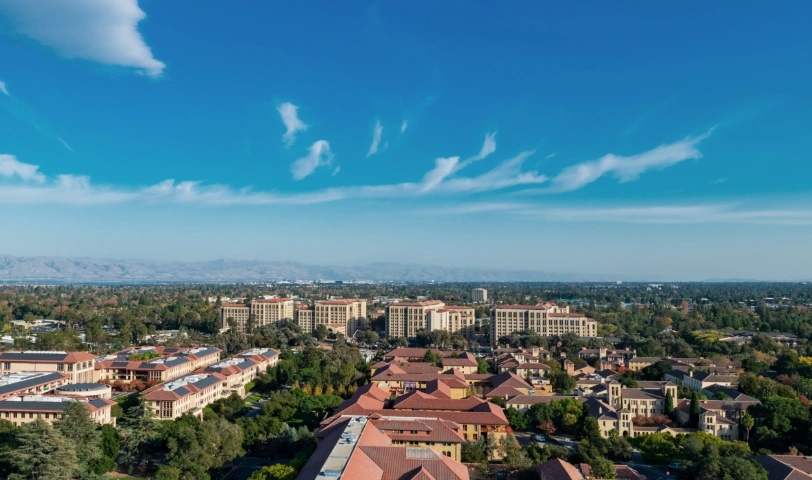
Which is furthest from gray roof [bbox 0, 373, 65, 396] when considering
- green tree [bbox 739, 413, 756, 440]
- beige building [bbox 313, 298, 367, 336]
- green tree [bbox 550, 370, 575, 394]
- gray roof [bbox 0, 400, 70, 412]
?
beige building [bbox 313, 298, 367, 336]

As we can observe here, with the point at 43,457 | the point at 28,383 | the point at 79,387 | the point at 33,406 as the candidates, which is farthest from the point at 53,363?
the point at 43,457

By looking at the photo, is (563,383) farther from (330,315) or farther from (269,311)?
(269,311)

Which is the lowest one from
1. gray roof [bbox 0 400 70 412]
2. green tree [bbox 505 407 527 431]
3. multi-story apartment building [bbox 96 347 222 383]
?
green tree [bbox 505 407 527 431]

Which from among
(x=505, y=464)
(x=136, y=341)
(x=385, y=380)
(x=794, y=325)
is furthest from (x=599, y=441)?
(x=794, y=325)

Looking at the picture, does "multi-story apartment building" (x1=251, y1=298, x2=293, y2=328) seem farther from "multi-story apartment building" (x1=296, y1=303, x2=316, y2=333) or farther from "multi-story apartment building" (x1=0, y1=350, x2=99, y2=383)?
"multi-story apartment building" (x1=0, y1=350, x2=99, y2=383)

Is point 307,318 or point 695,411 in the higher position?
point 307,318

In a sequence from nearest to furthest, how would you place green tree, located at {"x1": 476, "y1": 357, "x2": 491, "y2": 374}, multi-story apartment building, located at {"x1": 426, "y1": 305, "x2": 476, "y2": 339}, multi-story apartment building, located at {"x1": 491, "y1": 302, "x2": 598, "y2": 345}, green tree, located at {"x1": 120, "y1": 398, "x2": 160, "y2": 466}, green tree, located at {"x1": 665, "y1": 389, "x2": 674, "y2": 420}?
green tree, located at {"x1": 120, "y1": 398, "x2": 160, "y2": 466} < green tree, located at {"x1": 665, "y1": 389, "x2": 674, "y2": 420} < green tree, located at {"x1": 476, "y1": 357, "x2": 491, "y2": 374} < multi-story apartment building, located at {"x1": 491, "y1": 302, "x2": 598, "y2": 345} < multi-story apartment building, located at {"x1": 426, "y1": 305, "x2": 476, "y2": 339}
